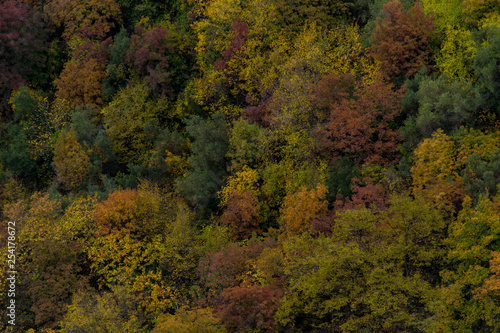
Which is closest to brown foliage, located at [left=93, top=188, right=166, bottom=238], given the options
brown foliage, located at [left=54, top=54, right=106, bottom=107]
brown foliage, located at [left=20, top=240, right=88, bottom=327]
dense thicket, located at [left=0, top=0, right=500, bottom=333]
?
dense thicket, located at [left=0, top=0, right=500, bottom=333]

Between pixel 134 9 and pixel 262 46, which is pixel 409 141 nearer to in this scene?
pixel 262 46

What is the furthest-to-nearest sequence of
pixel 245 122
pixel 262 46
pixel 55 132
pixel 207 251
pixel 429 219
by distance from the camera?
pixel 55 132, pixel 262 46, pixel 245 122, pixel 207 251, pixel 429 219

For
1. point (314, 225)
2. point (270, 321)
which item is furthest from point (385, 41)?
Result: point (270, 321)

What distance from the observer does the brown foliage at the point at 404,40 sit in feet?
169

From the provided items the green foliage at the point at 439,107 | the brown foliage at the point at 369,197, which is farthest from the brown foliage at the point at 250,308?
the green foliage at the point at 439,107

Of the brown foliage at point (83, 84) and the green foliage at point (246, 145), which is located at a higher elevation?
the brown foliage at point (83, 84)

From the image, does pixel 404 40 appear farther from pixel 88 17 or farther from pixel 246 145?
pixel 88 17

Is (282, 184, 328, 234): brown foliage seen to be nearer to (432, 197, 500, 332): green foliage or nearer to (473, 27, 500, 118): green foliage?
(432, 197, 500, 332): green foliage

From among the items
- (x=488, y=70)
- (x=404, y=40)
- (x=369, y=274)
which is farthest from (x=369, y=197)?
(x=404, y=40)

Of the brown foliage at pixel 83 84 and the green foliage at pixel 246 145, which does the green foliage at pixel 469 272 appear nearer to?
the green foliage at pixel 246 145

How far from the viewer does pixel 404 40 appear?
51812 mm

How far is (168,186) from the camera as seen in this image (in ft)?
205

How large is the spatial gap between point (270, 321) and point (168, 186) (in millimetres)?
24248

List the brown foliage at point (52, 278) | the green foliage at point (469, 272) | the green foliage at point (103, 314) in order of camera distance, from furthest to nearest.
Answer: the brown foliage at point (52, 278) → the green foliage at point (103, 314) → the green foliage at point (469, 272)
